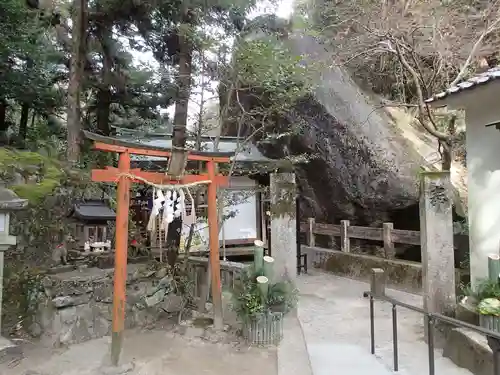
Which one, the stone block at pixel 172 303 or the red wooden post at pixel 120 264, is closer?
the red wooden post at pixel 120 264

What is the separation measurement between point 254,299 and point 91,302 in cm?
273

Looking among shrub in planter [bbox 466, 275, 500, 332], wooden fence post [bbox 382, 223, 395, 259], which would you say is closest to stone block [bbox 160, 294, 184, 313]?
shrub in planter [bbox 466, 275, 500, 332]

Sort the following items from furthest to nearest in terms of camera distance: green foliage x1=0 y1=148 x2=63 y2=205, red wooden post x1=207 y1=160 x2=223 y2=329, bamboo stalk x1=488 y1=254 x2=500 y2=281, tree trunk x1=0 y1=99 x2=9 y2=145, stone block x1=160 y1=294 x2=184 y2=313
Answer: tree trunk x1=0 y1=99 x2=9 y2=145
stone block x1=160 y1=294 x2=184 y2=313
green foliage x1=0 y1=148 x2=63 y2=205
red wooden post x1=207 y1=160 x2=223 y2=329
bamboo stalk x1=488 y1=254 x2=500 y2=281

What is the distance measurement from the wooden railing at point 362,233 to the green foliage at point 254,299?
5.32 meters

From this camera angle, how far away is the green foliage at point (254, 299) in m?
5.93

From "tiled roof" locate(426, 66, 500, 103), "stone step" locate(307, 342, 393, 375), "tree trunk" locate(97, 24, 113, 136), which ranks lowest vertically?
"stone step" locate(307, 342, 393, 375)

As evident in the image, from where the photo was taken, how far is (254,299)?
5.97m

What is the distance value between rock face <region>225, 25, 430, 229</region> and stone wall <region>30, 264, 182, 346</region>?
6837mm

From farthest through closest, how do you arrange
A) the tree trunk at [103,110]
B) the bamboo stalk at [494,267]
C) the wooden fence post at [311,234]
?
the wooden fence post at [311,234] < the tree trunk at [103,110] < the bamboo stalk at [494,267]

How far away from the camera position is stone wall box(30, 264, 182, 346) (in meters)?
6.13

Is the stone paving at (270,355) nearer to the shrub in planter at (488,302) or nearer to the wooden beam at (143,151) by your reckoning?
the shrub in planter at (488,302)

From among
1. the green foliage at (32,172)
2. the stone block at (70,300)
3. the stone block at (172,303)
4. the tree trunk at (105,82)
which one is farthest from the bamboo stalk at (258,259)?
the tree trunk at (105,82)

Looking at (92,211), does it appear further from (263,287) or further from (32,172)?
(263,287)

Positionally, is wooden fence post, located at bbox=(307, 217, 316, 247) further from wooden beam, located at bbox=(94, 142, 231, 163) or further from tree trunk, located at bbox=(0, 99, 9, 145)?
tree trunk, located at bbox=(0, 99, 9, 145)
